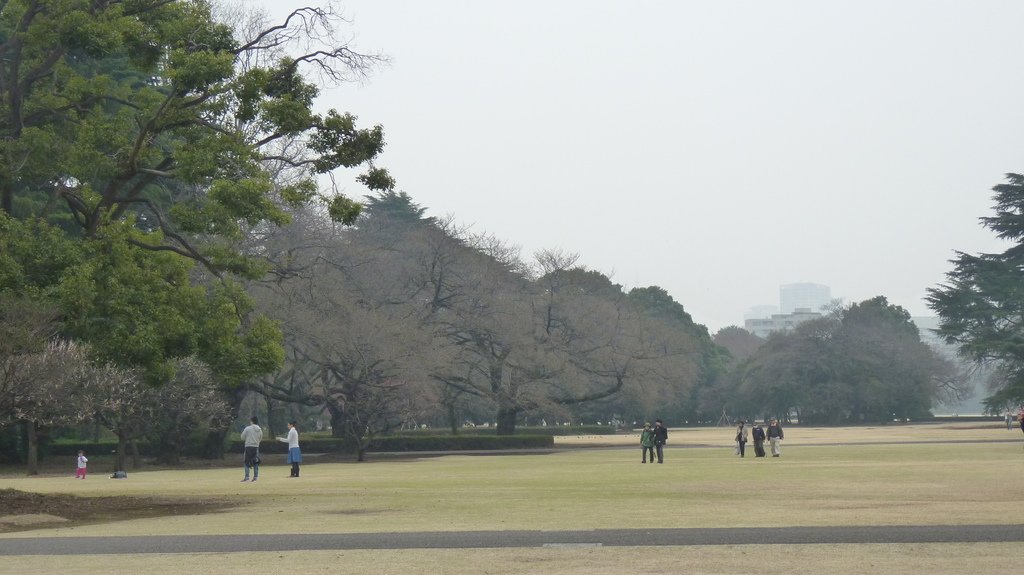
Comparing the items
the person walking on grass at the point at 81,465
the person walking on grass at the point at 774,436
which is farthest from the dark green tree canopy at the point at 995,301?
the person walking on grass at the point at 81,465

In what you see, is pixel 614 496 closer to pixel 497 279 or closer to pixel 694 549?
pixel 694 549

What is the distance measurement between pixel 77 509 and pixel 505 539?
952 centimetres

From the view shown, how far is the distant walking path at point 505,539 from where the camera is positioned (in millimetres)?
13570

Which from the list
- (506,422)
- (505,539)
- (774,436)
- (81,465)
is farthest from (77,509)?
(506,422)

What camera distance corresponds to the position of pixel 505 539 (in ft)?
46.5

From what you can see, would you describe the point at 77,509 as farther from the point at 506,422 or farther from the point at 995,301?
the point at 995,301

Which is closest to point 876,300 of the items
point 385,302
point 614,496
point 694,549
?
point 385,302

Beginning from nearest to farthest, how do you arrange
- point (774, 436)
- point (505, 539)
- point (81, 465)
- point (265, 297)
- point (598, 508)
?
point (505, 539)
point (598, 508)
point (81, 465)
point (774, 436)
point (265, 297)

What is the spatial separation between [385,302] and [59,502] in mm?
36417

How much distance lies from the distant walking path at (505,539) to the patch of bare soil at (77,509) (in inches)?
110

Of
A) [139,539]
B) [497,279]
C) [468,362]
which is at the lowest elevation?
[139,539]

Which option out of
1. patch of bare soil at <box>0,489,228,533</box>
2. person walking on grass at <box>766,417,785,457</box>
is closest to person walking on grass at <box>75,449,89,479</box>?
patch of bare soil at <box>0,489,228,533</box>

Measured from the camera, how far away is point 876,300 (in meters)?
113

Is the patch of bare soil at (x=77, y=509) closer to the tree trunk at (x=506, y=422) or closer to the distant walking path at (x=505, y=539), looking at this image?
the distant walking path at (x=505, y=539)
